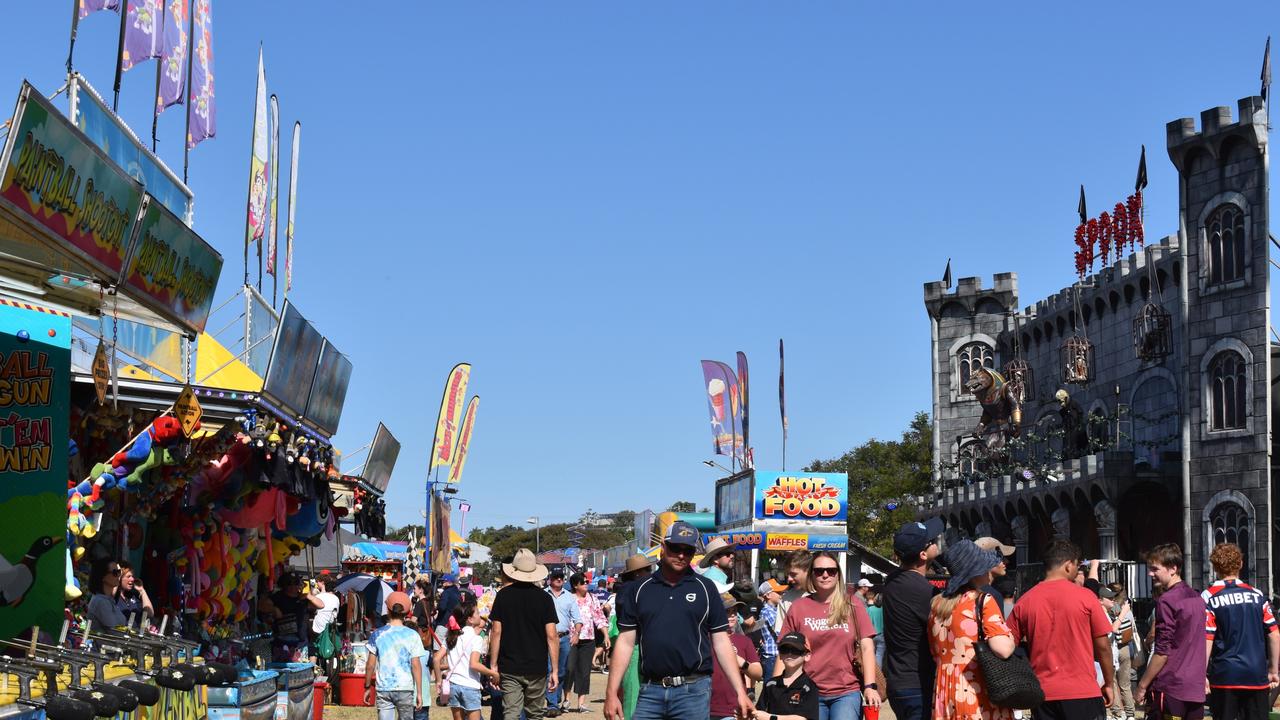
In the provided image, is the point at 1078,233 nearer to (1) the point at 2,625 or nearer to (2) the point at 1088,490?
(2) the point at 1088,490

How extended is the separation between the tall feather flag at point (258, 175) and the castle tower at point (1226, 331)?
26.5 meters

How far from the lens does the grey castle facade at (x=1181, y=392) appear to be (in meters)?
37.9

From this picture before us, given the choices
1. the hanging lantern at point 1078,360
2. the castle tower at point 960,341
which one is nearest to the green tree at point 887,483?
the castle tower at point 960,341

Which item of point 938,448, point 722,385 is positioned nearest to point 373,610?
point 722,385

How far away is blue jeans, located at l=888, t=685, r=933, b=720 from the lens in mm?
9352

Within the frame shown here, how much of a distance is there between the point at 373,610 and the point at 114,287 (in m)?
15.1

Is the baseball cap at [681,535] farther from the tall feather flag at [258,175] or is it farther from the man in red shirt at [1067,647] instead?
the tall feather flag at [258,175]

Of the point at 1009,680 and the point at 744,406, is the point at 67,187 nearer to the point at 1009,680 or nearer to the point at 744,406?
the point at 1009,680

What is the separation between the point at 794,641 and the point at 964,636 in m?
1.22

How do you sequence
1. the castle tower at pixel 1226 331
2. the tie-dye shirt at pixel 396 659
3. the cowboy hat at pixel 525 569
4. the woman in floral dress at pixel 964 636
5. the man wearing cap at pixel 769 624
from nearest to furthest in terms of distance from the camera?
the woman in floral dress at pixel 964 636 → the cowboy hat at pixel 525 569 → the tie-dye shirt at pixel 396 659 → the man wearing cap at pixel 769 624 → the castle tower at pixel 1226 331

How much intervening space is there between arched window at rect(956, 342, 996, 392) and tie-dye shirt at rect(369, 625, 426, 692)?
47.9 meters

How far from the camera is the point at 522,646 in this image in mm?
11516

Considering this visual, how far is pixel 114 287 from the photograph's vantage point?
10.6m

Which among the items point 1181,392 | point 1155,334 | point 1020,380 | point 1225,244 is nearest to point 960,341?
point 1020,380
